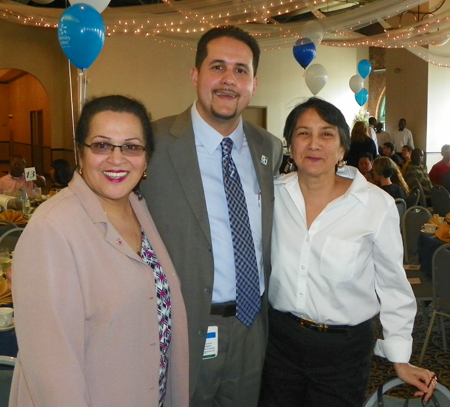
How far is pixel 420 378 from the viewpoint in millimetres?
1800

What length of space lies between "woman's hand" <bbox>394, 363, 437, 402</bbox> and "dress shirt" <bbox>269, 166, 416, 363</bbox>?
0.06 meters

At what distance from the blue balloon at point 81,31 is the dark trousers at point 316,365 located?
4225 millimetres

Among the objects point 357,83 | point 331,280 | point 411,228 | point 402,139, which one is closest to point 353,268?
point 331,280

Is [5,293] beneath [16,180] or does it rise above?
beneath

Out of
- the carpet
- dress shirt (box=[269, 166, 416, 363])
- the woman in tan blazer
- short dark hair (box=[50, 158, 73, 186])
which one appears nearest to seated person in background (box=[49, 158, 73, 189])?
short dark hair (box=[50, 158, 73, 186])

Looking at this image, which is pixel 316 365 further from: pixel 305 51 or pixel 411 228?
pixel 305 51

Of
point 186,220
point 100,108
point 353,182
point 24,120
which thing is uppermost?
point 24,120

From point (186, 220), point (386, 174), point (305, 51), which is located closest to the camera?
point (186, 220)

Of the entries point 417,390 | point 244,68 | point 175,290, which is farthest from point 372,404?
point 244,68

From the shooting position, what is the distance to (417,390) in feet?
5.92

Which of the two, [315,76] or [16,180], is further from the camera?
[315,76]

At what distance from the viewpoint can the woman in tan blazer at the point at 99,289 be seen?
1.32m

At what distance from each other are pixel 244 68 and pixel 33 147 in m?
16.9

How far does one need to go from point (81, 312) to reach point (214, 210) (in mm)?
755
